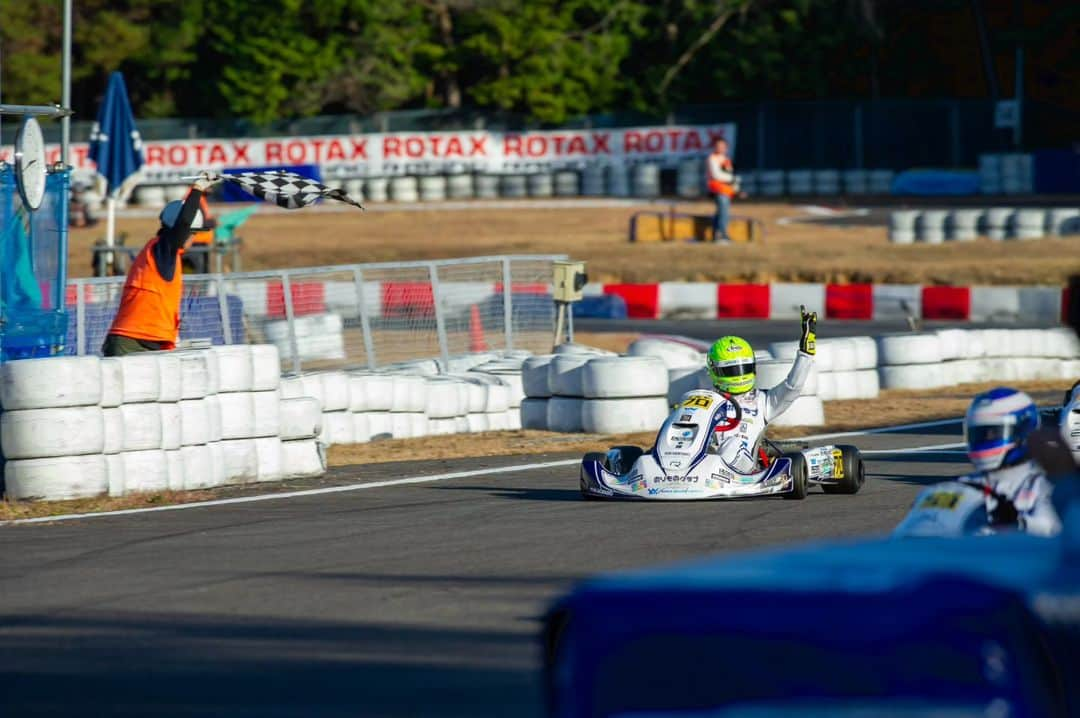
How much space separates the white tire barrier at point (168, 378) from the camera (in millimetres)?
10211

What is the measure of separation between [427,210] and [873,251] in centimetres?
1270

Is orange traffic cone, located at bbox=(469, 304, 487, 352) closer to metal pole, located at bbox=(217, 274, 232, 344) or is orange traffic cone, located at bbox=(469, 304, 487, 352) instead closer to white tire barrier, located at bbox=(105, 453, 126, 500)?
metal pole, located at bbox=(217, 274, 232, 344)

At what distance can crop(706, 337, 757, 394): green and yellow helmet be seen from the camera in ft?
33.5

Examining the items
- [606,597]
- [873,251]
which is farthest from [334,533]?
[873,251]

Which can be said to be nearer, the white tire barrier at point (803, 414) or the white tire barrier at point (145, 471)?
the white tire barrier at point (145, 471)

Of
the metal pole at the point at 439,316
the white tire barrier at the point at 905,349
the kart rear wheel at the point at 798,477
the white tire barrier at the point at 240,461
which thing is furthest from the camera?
the white tire barrier at the point at 905,349

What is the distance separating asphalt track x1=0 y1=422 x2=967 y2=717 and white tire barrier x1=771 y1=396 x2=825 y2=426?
2768 mm

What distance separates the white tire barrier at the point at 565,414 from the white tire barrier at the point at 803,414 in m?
1.66

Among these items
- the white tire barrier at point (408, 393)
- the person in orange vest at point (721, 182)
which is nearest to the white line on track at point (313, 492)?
the white tire barrier at point (408, 393)

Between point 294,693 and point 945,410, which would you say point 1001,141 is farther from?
point 294,693

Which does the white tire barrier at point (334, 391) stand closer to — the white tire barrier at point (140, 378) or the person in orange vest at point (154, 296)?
the person in orange vest at point (154, 296)

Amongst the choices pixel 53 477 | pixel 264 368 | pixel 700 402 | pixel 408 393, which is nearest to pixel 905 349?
pixel 408 393

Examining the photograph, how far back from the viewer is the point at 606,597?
11.8 ft

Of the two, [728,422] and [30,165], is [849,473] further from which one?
[30,165]
